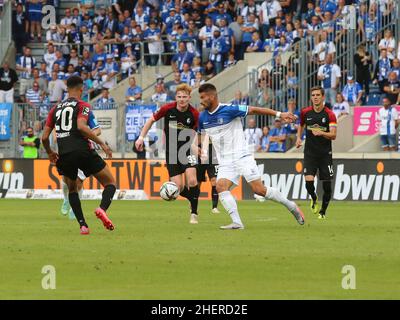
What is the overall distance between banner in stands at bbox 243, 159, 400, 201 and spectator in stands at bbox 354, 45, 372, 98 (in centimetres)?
422

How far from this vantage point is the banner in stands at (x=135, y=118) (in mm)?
34566

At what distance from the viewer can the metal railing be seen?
138 feet

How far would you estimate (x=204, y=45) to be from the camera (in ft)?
125

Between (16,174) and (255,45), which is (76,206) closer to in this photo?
(16,174)

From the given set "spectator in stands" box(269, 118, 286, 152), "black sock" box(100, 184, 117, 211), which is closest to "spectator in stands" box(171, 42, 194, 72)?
"spectator in stands" box(269, 118, 286, 152)

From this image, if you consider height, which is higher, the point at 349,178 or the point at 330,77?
the point at 330,77

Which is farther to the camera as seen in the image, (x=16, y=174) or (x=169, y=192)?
(x=16, y=174)

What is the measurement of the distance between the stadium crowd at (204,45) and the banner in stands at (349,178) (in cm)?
247

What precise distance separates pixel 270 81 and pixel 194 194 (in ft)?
48.5

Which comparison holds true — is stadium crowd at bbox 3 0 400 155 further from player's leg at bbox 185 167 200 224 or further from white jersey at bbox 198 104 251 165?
white jersey at bbox 198 104 251 165

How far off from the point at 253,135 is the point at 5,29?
42.2ft

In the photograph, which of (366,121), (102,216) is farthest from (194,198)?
(366,121)

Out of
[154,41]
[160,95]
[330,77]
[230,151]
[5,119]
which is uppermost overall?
[230,151]

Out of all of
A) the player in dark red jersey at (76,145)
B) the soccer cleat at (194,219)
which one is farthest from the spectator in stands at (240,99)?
the player in dark red jersey at (76,145)
